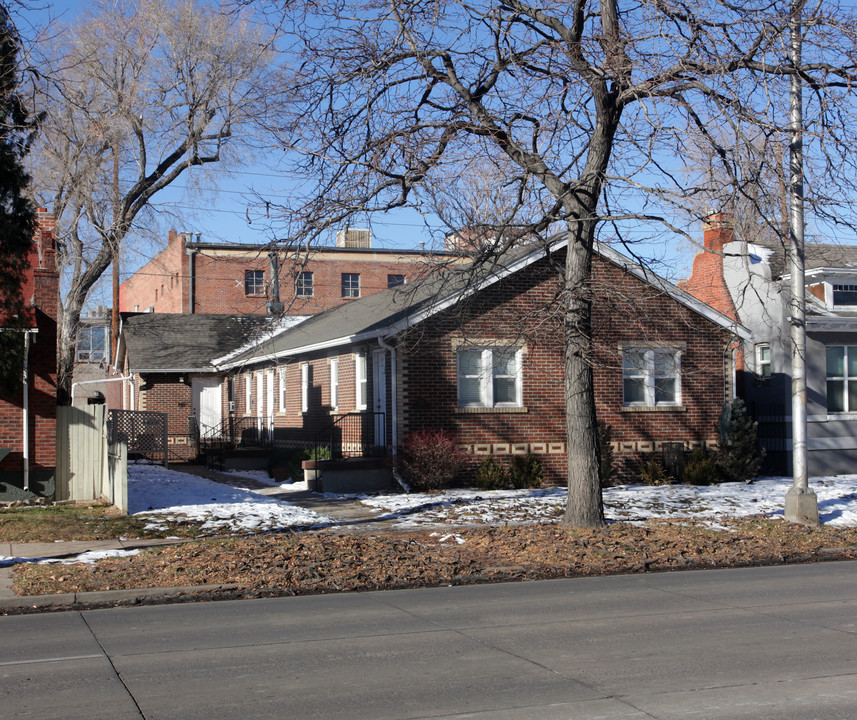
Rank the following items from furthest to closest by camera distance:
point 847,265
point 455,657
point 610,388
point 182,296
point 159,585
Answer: point 182,296 < point 847,265 < point 610,388 < point 159,585 < point 455,657

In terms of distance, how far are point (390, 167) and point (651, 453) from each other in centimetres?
1166

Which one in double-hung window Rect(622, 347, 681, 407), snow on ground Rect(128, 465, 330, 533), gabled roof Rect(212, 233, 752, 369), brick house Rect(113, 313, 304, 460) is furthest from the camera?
brick house Rect(113, 313, 304, 460)


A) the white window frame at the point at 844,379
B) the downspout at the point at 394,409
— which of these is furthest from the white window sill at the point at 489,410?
the white window frame at the point at 844,379

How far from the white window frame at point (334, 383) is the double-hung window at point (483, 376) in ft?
14.5

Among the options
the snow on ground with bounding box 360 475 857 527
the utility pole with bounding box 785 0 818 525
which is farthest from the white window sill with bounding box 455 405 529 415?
the utility pole with bounding box 785 0 818 525

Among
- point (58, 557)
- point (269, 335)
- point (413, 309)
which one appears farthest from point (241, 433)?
point (58, 557)

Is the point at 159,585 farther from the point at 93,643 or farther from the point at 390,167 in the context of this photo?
the point at 390,167

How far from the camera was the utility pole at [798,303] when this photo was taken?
46.6 feet

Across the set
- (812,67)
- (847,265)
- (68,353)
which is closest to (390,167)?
(812,67)

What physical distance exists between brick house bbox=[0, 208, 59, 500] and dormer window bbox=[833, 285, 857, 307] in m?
19.7

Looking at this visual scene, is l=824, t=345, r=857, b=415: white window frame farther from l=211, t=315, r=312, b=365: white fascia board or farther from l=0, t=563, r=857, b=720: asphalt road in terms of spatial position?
l=211, t=315, r=312, b=365: white fascia board

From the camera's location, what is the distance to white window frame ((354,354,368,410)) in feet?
76.4

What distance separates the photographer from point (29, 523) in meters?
14.9

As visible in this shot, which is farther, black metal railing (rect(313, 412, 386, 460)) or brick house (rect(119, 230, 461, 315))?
brick house (rect(119, 230, 461, 315))
